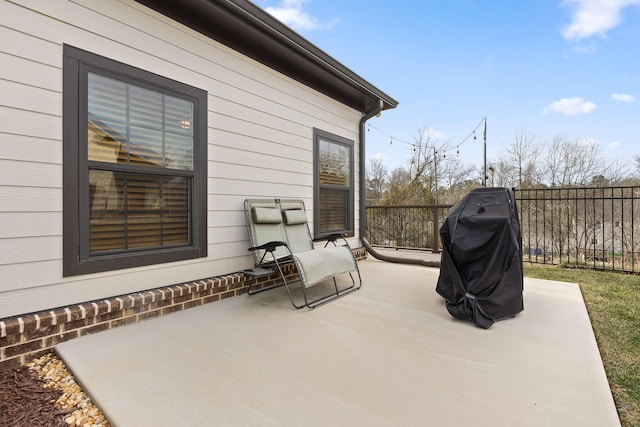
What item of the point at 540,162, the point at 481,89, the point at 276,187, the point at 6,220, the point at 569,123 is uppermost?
the point at 481,89

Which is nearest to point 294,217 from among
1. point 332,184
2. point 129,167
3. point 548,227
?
point 332,184

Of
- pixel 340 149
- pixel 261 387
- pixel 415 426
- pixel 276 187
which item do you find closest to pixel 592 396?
pixel 415 426

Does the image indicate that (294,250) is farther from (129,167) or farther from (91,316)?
(91,316)

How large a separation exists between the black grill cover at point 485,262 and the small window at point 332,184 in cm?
220

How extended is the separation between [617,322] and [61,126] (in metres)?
4.72

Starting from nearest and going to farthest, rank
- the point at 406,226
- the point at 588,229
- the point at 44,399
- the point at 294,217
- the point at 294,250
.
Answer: the point at 44,399 < the point at 294,250 < the point at 294,217 < the point at 406,226 < the point at 588,229

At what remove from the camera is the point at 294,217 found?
12.5 ft

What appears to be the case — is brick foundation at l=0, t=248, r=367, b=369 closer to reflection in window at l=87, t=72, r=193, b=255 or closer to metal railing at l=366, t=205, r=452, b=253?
reflection in window at l=87, t=72, r=193, b=255

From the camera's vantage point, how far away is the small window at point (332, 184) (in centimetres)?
454

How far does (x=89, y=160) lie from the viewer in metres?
2.27

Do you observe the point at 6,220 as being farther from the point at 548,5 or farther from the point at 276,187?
the point at 548,5

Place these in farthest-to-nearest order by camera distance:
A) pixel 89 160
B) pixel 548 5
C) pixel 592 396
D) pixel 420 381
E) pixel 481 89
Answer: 1. pixel 481 89
2. pixel 548 5
3. pixel 89 160
4. pixel 420 381
5. pixel 592 396

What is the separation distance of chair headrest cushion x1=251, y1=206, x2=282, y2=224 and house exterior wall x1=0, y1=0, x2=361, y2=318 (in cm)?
18

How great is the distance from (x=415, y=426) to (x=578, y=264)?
5.50 meters
